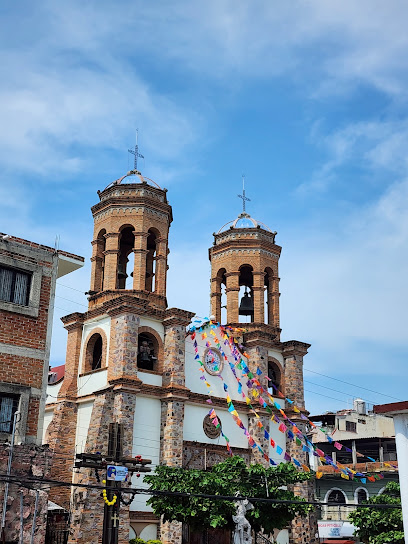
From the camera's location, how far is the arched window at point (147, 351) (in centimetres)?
2617

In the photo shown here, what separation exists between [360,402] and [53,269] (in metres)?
35.3

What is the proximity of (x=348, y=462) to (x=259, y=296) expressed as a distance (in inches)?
570

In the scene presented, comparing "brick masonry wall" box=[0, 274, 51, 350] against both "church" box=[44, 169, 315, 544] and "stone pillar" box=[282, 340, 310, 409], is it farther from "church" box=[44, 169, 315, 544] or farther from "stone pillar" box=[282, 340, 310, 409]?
"stone pillar" box=[282, 340, 310, 409]

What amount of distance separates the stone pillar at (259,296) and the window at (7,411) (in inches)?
656

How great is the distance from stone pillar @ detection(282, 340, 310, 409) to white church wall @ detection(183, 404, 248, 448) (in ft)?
9.10

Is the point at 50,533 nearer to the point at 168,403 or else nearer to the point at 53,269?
the point at 168,403

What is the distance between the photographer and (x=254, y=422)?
28.2 metres

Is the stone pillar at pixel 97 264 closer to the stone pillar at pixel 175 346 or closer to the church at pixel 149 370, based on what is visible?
the church at pixel 149 370

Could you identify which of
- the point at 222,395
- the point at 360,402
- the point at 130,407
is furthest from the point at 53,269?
the point at 360,402

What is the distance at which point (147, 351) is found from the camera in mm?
26328

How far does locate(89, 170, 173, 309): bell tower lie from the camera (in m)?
27.0

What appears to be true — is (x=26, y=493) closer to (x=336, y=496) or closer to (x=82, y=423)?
(x=82, y=423)

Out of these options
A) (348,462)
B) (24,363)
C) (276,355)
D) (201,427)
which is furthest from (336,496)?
(24,363)

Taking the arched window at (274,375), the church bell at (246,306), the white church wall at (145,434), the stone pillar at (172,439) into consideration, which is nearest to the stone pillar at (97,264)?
the white church wall at (145,434)
